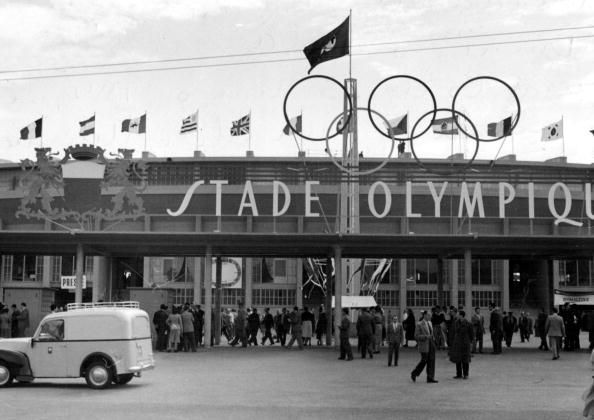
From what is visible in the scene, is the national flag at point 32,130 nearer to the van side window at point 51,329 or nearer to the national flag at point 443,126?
the national flag at point 443,126

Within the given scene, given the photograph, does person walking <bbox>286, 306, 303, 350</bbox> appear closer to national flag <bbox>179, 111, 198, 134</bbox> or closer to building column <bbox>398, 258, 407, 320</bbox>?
national flag <bbox>179, 111, 198, 134</bbox>

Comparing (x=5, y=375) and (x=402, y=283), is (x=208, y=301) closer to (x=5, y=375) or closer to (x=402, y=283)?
(x=5, y=375)

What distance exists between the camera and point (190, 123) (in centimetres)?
6228

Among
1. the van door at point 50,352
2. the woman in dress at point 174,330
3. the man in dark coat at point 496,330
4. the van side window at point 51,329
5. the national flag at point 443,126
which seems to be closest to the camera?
the van door at point 50,352

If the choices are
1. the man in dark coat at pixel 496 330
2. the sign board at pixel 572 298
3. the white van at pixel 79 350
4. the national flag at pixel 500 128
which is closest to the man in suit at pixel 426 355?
the white van at pixel 79 350

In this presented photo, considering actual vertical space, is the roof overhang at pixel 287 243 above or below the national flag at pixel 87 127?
below

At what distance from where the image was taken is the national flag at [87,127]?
55.1 meters

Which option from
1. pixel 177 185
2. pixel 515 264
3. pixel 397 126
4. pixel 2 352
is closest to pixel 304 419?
pixel 2 352

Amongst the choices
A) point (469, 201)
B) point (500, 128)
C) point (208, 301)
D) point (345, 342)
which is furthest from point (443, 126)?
point (345, 342)

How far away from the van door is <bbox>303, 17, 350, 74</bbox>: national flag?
19.3 meters

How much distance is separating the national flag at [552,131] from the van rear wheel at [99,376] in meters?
48.5

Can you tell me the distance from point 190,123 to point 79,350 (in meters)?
45.0

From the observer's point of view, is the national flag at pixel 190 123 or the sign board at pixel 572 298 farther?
the sign board at pixel 572 298

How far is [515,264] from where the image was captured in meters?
77.8
